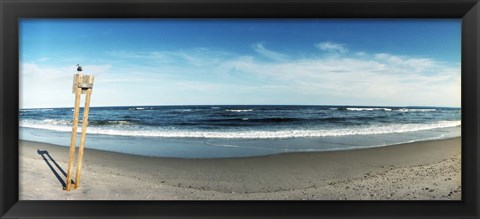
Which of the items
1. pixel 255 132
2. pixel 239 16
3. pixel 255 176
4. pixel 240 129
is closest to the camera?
pixel 239 16

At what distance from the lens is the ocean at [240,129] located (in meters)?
4.55

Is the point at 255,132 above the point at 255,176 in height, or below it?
above

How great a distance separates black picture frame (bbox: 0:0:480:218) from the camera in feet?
6.63

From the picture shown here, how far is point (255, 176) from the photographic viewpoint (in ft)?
11.1

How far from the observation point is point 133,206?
211 cm

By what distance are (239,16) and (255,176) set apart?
182 cm

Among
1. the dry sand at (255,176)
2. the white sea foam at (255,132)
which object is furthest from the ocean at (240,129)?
the dry sand at (255,176)

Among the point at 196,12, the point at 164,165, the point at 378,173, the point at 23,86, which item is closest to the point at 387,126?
the point at 378,173

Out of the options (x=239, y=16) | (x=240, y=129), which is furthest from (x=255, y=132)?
(x=239, y=16)

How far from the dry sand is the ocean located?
0.38 meters

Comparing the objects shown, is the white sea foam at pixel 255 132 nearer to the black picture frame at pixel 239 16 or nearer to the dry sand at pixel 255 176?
the dry sand at pixel 255 176

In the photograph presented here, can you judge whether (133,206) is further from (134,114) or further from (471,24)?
(134,114)

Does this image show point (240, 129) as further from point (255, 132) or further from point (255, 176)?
point (255, 176)

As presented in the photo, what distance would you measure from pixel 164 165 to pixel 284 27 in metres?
1.97
